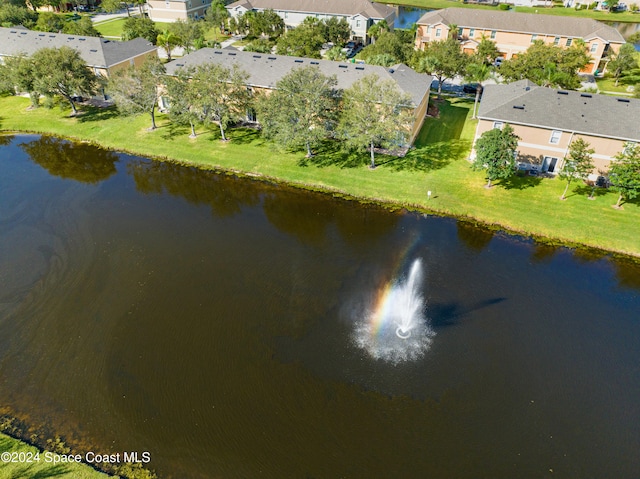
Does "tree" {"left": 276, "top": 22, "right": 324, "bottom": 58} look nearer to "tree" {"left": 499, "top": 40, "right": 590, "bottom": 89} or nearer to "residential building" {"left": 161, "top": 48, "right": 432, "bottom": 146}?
"residential building" {"left": 161, "top": 48, "right": 432, "bottom": 146}

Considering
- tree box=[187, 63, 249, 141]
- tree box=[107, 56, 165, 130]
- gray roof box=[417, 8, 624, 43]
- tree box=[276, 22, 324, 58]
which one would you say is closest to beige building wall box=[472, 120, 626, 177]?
tree box=[187, 63, 249, 141]

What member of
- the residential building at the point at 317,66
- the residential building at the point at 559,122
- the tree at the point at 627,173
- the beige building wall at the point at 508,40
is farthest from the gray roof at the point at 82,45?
the tree at the point at 627,173

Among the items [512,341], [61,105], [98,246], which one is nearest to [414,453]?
[512,341]

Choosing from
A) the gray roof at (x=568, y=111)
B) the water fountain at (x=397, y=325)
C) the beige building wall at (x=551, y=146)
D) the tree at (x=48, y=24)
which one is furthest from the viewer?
the tree at (x=48, y=24)

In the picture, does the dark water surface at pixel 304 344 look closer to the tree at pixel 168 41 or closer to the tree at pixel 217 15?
the tree at pixel 168 41

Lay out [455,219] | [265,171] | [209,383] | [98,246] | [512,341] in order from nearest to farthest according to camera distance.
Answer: [209,383], [512,341], [98,246], [455,219], [265,171]

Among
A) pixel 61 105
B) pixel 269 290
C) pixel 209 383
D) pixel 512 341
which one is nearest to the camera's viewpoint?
pixel 209 383

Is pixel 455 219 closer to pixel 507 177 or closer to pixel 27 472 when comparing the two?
pixel 507 177
